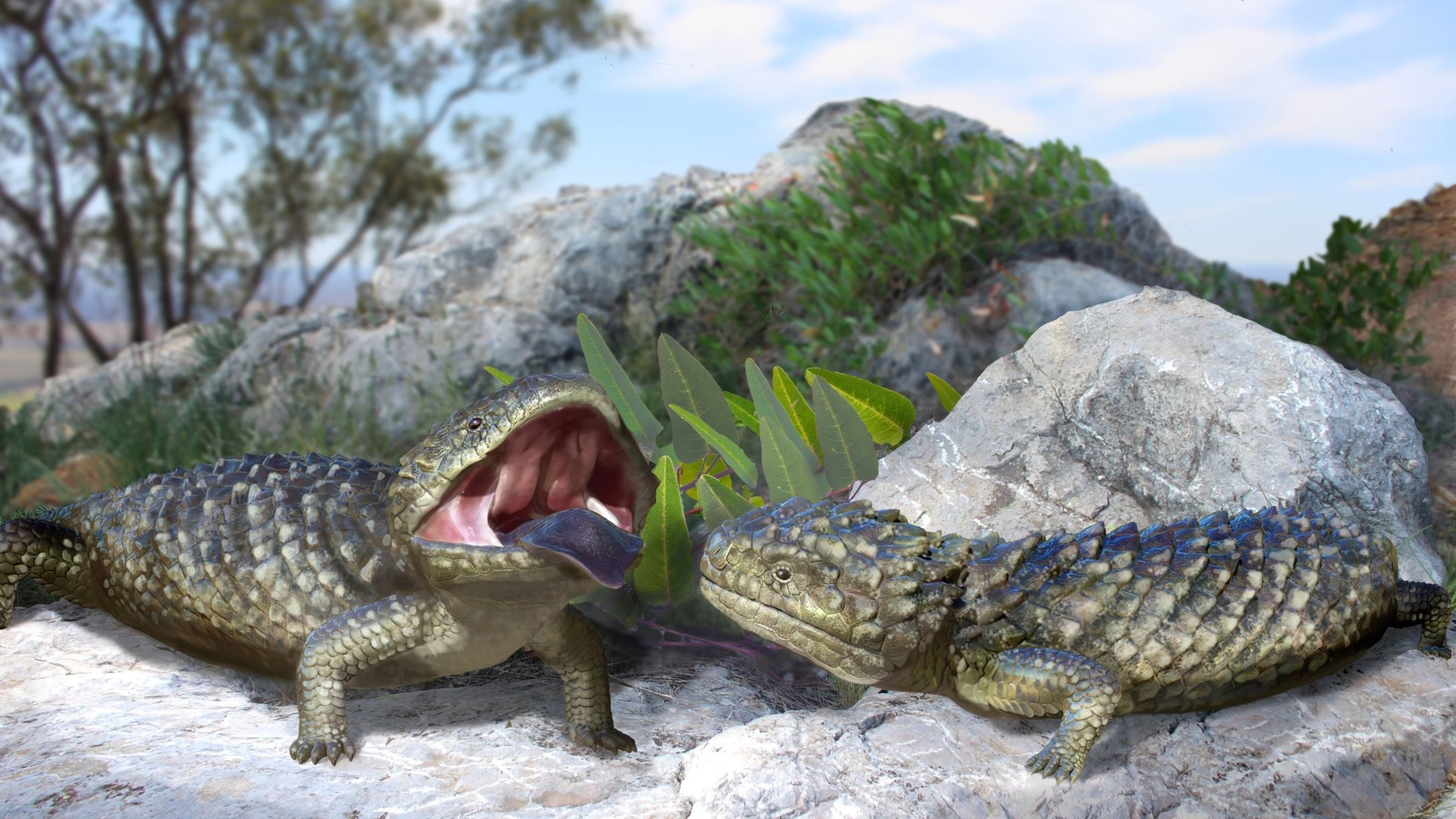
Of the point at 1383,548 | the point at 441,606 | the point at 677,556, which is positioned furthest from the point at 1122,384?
the point at 441,606

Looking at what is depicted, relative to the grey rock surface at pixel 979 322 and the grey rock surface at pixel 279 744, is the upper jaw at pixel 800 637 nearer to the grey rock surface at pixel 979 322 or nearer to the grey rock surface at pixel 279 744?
the grey rock surface at pixel 279 744

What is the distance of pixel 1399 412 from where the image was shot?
11.2 ft

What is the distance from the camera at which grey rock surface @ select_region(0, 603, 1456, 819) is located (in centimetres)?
227

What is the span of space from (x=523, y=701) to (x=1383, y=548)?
2290mm

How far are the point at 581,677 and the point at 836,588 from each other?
813 mm

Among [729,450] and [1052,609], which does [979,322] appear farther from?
[1052,609]

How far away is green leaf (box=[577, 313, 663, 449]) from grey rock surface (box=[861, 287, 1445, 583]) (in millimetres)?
746

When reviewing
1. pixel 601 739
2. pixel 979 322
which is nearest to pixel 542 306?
pixel 979 322

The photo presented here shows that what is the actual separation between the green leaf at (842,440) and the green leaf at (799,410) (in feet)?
1.34

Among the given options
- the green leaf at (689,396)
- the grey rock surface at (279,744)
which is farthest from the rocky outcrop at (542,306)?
the grey rock surface at (279,744)

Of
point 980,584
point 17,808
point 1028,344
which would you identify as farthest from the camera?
point 1028,344

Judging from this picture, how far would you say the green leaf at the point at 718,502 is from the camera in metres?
3.02

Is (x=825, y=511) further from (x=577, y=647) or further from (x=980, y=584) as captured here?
(x=577, y=647)

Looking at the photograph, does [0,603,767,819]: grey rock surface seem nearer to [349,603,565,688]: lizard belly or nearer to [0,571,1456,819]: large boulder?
[0,571,1456,819]: large boulder
